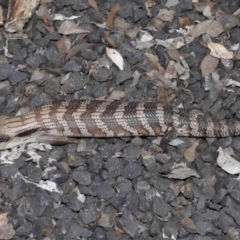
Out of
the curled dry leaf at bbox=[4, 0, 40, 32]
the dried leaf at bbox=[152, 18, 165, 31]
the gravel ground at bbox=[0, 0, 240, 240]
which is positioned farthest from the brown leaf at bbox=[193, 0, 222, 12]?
the curled dry leaf at bbox=[4, 0, 40, 32]

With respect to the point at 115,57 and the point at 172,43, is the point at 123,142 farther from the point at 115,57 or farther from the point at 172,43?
the point at 172,43

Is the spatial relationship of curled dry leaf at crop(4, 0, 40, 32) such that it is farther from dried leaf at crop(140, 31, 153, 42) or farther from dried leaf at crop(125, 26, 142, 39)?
dried leaf at crop(140, 31, 153, 42)

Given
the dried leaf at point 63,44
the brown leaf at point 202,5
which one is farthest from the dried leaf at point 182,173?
the brown leaf at point 202,5

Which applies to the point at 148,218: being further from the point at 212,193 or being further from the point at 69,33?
the point at 69,33

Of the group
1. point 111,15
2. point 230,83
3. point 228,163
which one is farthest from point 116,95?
point 228,163

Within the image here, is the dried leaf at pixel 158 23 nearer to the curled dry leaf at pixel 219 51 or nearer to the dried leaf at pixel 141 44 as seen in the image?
the dried leaf at pixel 141 44

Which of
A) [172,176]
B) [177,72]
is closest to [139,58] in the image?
[177,72]
